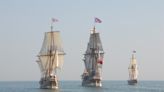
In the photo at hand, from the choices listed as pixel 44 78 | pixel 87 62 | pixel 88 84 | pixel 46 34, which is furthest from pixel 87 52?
pixel 44 78

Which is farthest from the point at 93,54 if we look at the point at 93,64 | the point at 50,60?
the point at 50,60

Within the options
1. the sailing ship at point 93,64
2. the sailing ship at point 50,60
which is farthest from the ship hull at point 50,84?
the sailing ship at point 93,64

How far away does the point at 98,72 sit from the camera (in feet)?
623

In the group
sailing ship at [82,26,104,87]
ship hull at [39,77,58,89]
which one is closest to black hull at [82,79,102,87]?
sailing ship at [82,26,104,87]

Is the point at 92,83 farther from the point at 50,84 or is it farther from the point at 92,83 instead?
the point at 50,84

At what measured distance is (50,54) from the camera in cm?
15900

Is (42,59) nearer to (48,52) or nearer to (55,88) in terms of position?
(48,52)

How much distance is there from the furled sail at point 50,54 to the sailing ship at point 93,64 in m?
25.4

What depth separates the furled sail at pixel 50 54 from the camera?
15688 cm

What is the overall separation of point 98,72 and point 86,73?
654 centimetres

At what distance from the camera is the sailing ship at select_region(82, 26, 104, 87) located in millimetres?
186875

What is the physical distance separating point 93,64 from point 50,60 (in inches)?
1562

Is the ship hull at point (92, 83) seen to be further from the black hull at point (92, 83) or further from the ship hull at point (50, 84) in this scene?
the ship hull at point (50, 84)

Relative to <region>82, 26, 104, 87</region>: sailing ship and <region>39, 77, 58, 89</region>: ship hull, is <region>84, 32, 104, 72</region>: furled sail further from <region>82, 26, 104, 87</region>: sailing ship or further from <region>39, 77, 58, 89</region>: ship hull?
<region>39, 77, 58, 89</region>: ship hull
